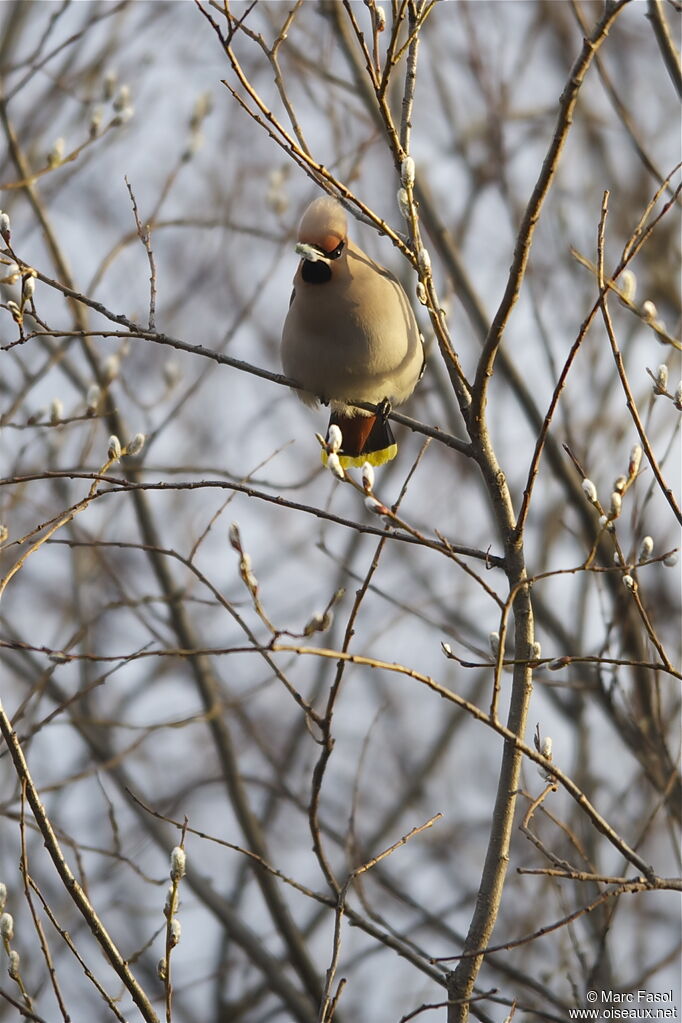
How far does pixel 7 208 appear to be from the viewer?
20.4ft

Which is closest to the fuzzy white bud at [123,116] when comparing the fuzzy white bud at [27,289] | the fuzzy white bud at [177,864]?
the fuzzy white bud at [27,289]

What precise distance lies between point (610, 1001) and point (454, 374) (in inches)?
77.4

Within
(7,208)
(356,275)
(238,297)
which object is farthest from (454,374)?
(238,297)

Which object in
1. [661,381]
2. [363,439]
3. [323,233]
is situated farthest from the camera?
[363,439]

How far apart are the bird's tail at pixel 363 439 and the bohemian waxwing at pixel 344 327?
8cm

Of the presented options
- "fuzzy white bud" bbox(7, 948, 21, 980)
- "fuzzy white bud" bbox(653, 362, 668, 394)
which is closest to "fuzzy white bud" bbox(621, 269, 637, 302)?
"fuzzy white bud" bbox(653, 362, 668, 394)

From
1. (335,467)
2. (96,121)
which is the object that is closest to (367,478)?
(335,467)

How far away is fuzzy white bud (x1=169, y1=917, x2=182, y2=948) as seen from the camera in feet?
8.21

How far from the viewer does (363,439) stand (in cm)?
466

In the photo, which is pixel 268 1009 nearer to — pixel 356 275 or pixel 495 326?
pixel 356 275

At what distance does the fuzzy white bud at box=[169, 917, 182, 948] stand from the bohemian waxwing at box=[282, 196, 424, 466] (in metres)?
2.00

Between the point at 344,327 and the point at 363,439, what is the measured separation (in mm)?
567

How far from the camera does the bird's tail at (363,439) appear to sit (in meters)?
4.59

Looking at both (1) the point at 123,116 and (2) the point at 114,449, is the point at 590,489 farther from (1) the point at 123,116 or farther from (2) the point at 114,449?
(1) the point at 123,116
